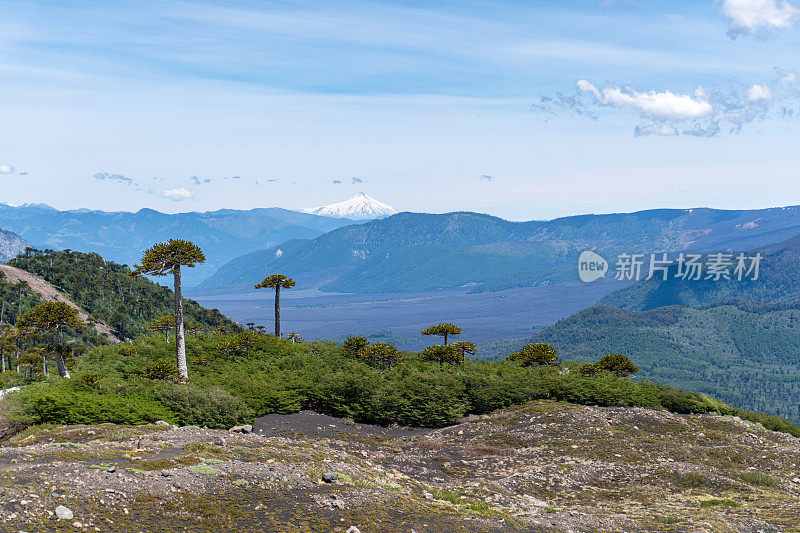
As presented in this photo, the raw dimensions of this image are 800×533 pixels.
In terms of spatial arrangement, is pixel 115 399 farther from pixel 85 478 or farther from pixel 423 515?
pixel 423 515

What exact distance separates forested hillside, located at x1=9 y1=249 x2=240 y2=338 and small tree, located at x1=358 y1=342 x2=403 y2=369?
307ft

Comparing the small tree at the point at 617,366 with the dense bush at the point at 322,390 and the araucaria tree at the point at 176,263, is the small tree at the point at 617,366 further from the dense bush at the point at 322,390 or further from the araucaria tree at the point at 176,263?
the araucaria tree at the point at 176,263

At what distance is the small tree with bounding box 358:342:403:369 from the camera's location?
46562mm

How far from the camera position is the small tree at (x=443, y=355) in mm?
48000

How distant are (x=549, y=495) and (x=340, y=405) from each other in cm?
1722

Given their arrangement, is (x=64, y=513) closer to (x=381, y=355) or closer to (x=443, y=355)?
(x=381, y=355)

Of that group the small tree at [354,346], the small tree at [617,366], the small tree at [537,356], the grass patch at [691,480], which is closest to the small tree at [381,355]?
the small tree at [354,346]

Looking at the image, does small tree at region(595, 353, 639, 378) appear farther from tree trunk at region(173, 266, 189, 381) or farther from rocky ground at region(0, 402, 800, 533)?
tree trunk at region(173, 266, 189, 381)

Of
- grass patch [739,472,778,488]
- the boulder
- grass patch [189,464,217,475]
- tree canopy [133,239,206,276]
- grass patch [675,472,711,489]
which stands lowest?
grass patch [739,472,778,488]

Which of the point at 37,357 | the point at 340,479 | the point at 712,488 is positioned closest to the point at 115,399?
the point at 340,479

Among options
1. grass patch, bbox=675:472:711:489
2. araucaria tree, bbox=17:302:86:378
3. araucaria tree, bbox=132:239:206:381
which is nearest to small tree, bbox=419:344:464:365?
araucaria tree, bbox=132:239:206:381

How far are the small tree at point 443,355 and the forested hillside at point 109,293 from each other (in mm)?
94815

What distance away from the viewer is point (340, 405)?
1462 inches

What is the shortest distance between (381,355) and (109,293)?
132545 mm
